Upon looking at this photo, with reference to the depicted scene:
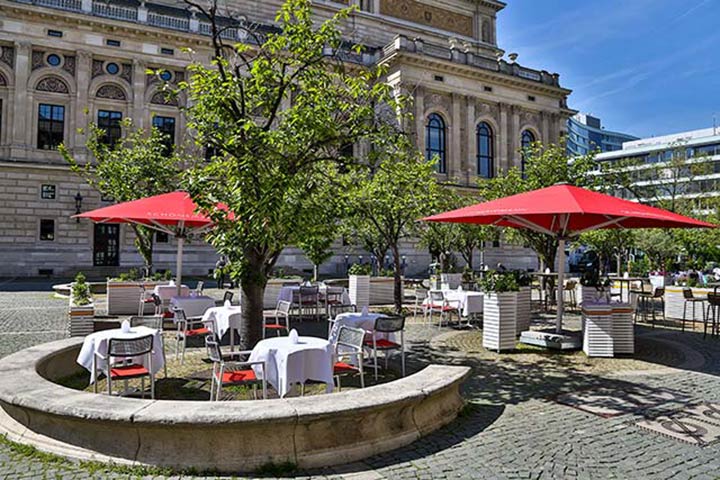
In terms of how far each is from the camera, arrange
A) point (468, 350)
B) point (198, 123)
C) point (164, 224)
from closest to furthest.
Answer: point (198, 123), point (468, 350), point (164, 224)

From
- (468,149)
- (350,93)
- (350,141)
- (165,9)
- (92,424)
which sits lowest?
(92,424)

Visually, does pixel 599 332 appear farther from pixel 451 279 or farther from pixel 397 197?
pixel 451 279

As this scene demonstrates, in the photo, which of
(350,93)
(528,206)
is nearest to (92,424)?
(350,93)

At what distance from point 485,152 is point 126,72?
27578 mm

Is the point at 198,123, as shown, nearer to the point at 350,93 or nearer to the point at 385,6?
the point at 350,93

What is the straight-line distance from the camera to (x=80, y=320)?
9.27m

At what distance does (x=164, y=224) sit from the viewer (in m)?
12.0

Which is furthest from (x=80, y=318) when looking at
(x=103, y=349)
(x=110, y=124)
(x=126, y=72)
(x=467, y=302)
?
(x=126, y=72)

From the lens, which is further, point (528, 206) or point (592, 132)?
point (592, 132)

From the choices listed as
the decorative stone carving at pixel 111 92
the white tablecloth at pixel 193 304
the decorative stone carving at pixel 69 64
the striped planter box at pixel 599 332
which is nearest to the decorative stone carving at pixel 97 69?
the decorative stone carving at pixel 111 92

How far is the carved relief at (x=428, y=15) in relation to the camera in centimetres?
4378

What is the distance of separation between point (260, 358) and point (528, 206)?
492 centimetres

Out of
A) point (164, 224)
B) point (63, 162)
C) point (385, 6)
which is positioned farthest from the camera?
point (385, 6)

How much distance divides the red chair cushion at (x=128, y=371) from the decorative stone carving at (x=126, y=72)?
30.2 meters
